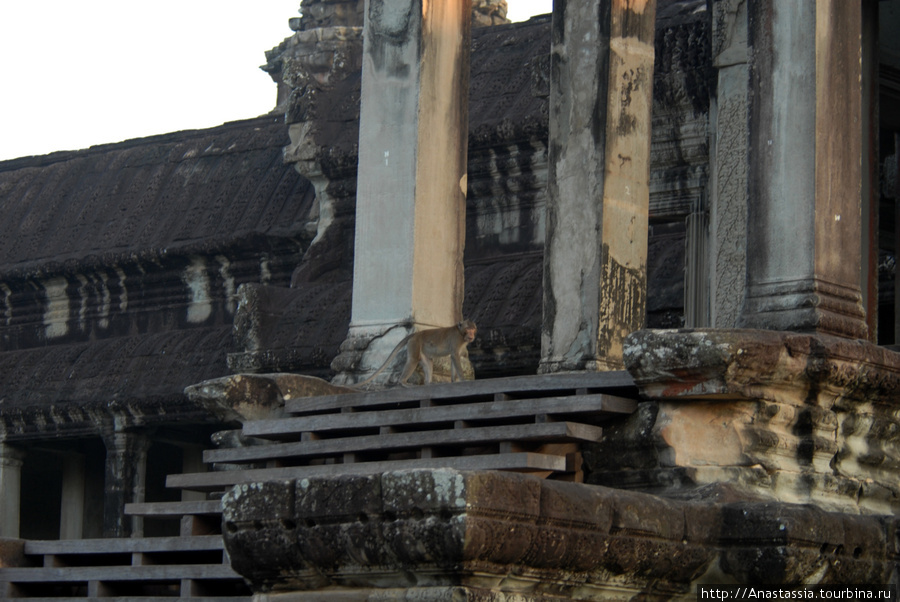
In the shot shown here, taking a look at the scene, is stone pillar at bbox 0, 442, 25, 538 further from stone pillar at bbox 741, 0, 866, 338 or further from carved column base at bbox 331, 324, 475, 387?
stone pillar at bbox 741, 0, 866, 338

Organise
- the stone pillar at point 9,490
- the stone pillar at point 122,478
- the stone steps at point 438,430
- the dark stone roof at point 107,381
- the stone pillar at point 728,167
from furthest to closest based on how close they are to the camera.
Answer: the stone pillar at point 9,490 → the stone pillar at point 122,478 → the dark stone roof at point 107,381 → the stone pillar at point 728,167 → the stone steps at point 438,430

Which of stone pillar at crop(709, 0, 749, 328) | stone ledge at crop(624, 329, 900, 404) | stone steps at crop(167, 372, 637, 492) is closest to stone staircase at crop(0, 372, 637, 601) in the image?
stone steps at crop(167, 372, 637, 492)

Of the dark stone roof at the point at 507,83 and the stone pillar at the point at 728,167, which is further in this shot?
the dark stone roof at the point at 507,83

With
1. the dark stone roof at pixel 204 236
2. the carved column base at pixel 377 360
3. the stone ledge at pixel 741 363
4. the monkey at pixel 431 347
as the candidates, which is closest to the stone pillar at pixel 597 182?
the monkey at pixel 431 347

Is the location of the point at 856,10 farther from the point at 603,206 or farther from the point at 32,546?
the point at 32,546

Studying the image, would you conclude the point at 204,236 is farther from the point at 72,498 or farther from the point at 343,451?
the point at 343,451

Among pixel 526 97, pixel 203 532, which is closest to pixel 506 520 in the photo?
pixel 203 532

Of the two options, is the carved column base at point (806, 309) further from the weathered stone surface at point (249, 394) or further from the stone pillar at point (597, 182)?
the weathered stone surface at point (249, 394)

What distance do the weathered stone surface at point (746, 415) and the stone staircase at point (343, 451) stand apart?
0.90ft

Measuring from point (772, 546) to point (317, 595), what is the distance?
247 cm

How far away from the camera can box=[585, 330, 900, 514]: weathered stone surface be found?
971 cm

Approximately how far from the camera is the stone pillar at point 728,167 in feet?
42.9

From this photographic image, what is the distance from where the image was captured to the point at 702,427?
9984 millimetres

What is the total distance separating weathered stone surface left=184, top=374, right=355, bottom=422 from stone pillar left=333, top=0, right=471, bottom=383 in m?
0.88
